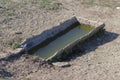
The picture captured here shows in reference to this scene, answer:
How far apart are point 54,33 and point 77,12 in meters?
2.44

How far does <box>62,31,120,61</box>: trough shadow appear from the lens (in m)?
9.94

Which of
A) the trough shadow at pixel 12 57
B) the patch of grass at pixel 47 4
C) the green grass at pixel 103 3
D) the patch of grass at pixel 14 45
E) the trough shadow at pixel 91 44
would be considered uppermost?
the patch of grass at pixel 47 4

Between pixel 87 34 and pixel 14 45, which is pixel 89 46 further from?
pixel 14 45

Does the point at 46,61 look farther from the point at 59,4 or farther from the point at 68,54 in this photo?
the point at 59,4

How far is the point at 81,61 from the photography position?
31.3ft

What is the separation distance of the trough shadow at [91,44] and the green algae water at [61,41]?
16.2 inches

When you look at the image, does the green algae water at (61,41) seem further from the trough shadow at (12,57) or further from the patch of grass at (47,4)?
the patch of grass at (47,4)

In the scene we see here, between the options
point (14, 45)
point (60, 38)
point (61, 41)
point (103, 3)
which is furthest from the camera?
point (103, 3)

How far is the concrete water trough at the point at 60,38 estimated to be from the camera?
31.8 ft

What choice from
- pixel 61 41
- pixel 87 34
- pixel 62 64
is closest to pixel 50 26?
pixel 61 41

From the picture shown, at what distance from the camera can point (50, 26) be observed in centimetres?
1125

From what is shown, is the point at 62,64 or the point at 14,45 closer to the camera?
the point at 62,64

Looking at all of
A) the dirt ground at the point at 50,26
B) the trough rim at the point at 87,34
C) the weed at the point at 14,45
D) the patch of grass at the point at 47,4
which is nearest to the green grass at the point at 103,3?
the dirt ground at the point at 50,26

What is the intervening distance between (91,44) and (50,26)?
5.31ft
